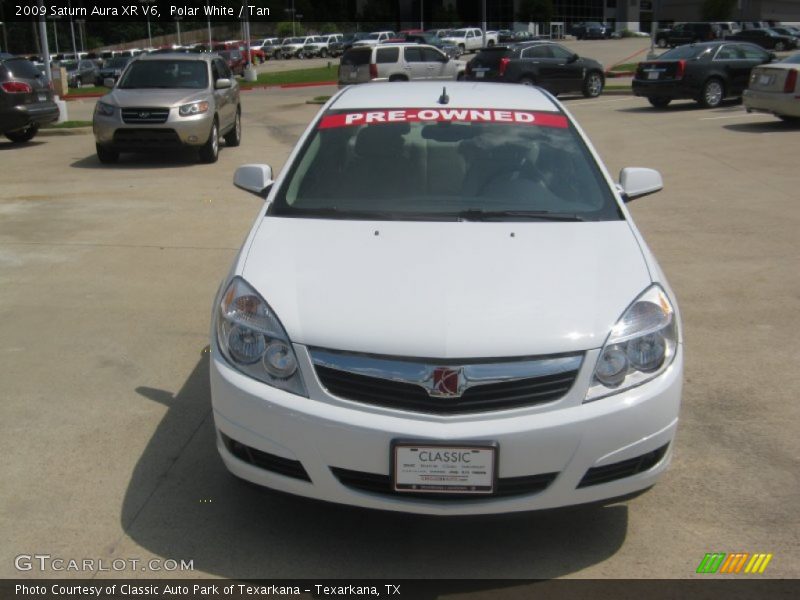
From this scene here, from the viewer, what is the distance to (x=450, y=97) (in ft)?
17.5

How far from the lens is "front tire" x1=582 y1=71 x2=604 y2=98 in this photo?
2605 centimetres

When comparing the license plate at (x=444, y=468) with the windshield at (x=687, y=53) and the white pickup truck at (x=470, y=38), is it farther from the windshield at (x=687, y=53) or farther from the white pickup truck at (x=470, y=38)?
the white pickup truck at (x=470, y=38)

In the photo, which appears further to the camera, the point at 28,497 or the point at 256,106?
the point at 256,106

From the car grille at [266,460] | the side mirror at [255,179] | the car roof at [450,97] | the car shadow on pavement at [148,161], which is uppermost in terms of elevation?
the car roof at [450,97]

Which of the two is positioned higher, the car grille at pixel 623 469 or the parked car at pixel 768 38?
the parked car at pixel 768 38

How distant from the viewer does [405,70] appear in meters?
26.3

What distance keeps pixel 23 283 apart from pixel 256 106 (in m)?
19.4

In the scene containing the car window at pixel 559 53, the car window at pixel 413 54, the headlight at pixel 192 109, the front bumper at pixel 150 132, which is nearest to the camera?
the front bumper at pixel 150 132

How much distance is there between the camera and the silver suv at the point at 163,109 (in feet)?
46.1

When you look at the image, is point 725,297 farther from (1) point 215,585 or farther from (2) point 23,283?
(2) point 23,283

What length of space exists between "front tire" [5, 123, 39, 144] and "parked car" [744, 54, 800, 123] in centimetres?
1362

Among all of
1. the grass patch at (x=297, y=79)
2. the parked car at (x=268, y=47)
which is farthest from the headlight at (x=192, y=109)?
the parked car at (x=268, y=47)

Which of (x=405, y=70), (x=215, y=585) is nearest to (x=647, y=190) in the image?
(x=215, y=585)

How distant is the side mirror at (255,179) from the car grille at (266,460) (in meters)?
1.92
